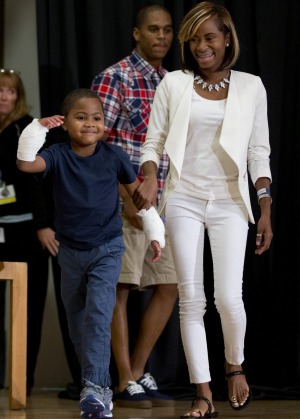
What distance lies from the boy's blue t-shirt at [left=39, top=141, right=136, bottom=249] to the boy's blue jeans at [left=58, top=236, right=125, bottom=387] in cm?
5

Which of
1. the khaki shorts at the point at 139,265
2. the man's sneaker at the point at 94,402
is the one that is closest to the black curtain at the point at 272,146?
the khaki shorts at the point at 139,265

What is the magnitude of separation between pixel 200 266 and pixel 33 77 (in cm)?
204

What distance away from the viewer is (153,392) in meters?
3.86

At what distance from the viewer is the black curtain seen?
4.18 m

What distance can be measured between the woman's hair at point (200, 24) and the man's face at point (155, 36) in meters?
0.66

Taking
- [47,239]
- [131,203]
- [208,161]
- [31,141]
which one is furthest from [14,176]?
[208,161]

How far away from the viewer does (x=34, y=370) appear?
448 centimetres

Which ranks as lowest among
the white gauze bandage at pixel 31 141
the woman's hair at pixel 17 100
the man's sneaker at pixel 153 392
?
the man's sneaker at pixel 153 392

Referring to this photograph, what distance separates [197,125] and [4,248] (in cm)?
134

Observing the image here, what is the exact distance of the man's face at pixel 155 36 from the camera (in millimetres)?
3979

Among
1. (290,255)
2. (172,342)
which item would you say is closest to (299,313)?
(290,255)

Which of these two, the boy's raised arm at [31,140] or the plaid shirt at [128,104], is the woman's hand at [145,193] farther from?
the plaid shirt at [128,104]

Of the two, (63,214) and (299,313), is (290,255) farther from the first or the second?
(63,214)

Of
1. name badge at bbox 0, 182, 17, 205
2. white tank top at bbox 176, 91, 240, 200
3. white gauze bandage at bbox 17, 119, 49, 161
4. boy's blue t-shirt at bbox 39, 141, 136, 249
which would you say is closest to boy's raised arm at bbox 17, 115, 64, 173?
white gauze bandage at bbox 17, 119, 49, 161
